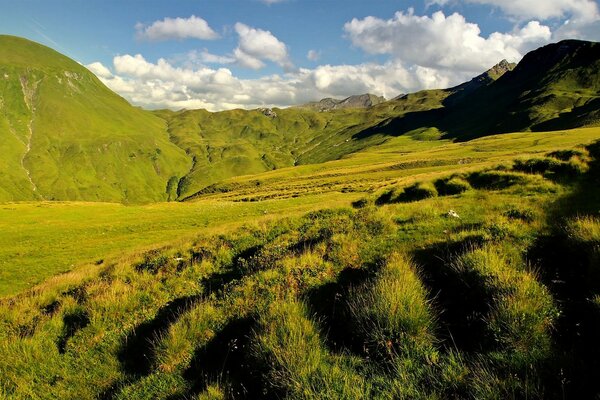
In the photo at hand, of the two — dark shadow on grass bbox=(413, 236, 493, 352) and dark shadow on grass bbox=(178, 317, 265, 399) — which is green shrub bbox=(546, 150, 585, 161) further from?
dark shadow on grass bbox=(178, 317, 265, 399)

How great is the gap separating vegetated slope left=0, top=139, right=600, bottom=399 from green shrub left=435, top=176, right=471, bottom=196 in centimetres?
727

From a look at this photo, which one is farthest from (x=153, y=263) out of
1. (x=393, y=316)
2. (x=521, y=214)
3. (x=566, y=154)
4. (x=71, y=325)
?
(x=566, y=154)

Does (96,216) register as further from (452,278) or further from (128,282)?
(452,278)

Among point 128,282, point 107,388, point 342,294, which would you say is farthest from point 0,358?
point 342,294

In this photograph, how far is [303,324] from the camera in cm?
763

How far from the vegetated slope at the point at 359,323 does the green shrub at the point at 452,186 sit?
727 cm

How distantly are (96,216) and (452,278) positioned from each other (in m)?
53.3

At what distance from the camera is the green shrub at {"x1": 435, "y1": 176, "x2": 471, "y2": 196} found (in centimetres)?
2192

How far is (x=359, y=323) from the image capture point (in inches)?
301

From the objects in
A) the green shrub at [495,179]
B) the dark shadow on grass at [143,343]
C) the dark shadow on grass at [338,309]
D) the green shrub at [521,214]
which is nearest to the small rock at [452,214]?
the green shrub at [521,214]

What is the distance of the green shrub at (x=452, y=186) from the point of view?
71.9 ft

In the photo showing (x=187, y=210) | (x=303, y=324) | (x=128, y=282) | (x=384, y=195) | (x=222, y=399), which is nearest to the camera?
(x=222, y=399)

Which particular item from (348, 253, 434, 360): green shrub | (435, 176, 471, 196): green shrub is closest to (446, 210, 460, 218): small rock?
(435, 176, 471, 196): green shrub

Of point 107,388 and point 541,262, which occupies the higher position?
point 541,262
